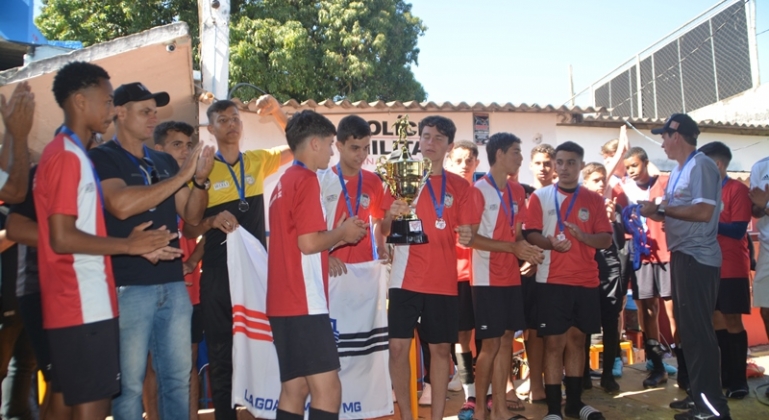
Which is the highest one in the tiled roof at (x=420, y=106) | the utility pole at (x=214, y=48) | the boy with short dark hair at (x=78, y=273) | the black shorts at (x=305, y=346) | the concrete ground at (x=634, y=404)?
the utility pole at (x=214, y=48)

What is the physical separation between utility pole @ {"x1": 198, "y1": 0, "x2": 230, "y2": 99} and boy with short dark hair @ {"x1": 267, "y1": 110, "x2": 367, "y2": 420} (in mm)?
7388

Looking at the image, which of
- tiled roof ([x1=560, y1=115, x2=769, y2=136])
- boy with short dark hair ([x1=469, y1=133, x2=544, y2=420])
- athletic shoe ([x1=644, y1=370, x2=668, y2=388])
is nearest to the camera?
boy with short dark hair ([x1=469, y1=133, x2=544, y2=420])

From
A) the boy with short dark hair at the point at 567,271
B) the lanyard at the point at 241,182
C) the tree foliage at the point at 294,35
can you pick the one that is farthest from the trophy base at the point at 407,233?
the tree foliage at the point at 294,35

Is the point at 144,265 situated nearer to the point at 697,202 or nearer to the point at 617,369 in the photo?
the point at 697,202

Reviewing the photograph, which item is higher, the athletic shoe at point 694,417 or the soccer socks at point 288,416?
the soccer socks at point 288,416

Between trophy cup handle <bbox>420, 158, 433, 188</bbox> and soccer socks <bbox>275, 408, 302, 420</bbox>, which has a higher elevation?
trophy cup handle <bbox>420, 158, 433, 188</bbox>

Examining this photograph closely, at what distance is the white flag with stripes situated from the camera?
4336 millimetres

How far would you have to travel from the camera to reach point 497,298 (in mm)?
5008

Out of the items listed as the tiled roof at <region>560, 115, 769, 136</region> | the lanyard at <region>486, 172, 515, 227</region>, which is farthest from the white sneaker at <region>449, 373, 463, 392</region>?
the tiled roof at <region>560, 115, 769, 136</region>

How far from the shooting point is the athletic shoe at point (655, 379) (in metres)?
6.22

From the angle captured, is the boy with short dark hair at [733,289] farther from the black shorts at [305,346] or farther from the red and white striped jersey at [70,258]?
the red and white striped jersey at [70,258]

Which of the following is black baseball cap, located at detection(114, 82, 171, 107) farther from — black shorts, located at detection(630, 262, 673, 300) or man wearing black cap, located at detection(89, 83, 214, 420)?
black shorts, located at detection(630, 262, 673, 300)

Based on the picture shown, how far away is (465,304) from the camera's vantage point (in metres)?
5.48

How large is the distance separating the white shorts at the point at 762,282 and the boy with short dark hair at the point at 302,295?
4144mm
